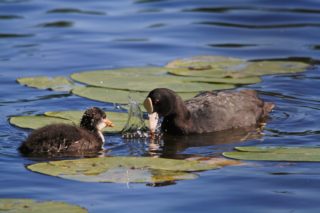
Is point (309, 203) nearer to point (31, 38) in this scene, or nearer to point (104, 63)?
point (104, 63)

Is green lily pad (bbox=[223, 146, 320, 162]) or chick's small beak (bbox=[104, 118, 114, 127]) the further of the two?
chick's small beak (bbox=[104, 118, 114, 127])

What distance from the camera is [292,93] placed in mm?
16422

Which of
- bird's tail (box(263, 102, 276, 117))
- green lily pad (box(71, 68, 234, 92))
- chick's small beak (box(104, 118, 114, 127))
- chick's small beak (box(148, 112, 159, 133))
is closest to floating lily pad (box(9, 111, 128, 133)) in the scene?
chick's small beak (box(148, 112, 159, 133))

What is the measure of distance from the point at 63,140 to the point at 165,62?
650 cm

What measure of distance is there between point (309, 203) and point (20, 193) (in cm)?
298

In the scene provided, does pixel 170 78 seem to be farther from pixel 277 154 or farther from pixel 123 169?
pixel 123 169

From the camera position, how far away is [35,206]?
10.1 metres

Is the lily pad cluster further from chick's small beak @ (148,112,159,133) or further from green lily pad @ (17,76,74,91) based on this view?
chick's small beak @ (148,112,159,133)

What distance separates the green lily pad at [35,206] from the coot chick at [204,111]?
4053 millimetres

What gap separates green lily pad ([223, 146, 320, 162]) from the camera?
12.1 meters

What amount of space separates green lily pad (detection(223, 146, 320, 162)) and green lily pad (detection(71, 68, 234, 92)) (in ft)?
11.4

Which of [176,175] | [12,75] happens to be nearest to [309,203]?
[176,175]

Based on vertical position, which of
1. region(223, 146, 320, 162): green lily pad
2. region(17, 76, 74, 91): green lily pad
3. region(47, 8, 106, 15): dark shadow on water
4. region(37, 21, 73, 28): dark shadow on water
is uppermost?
region(47, 8, 106, 15): dark shadow on water

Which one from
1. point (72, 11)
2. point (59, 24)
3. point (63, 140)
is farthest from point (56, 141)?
point (72, 11)
